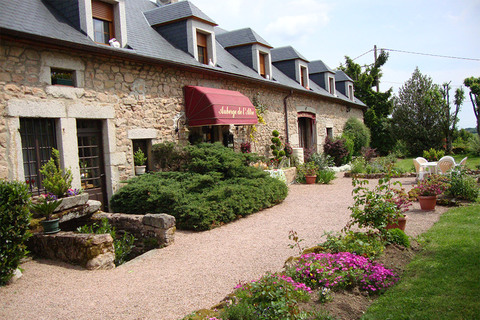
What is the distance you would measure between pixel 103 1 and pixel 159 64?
201 centimetres

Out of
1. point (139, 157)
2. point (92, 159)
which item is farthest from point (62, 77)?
point (139, 157)

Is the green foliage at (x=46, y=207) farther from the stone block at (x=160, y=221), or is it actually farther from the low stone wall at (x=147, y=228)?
the stone block at (x=160, y=221)

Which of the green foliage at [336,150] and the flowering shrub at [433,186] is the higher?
the green foliage at [336,150]

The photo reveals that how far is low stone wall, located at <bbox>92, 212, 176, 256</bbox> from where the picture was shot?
664 cm

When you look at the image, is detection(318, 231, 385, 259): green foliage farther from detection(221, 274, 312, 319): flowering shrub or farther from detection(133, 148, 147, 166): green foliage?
detection(133, 148, 147, 166): green foliage

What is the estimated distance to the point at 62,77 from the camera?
789 cm

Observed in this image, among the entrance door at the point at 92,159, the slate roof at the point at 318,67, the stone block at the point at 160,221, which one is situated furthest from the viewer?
the slate roof at the point at 318,67

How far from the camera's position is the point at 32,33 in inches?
272

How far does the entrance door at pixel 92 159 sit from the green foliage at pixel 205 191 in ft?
1.80

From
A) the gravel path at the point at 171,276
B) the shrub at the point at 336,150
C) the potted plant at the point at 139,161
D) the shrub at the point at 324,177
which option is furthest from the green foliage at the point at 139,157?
the shrub at the point at 336,150

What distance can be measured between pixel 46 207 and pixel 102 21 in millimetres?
5339

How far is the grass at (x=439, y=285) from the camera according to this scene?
3.37 metres

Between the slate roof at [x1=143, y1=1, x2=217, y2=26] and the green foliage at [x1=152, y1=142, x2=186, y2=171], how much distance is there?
4.54 metres

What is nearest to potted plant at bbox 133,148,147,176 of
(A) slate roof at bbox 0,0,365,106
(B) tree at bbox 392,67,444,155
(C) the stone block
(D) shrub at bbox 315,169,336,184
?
(A) slate roof at bbox 0,0,365,106
